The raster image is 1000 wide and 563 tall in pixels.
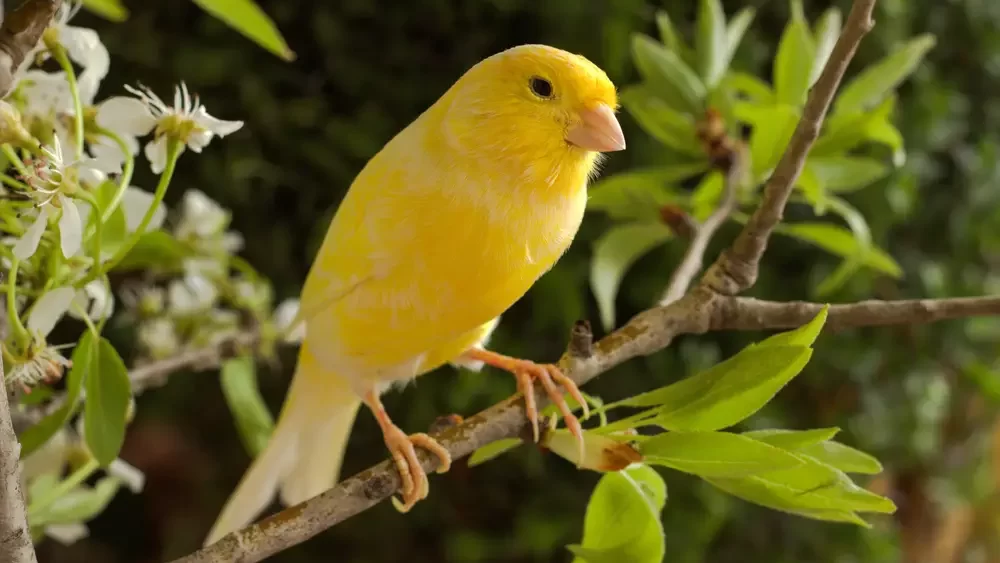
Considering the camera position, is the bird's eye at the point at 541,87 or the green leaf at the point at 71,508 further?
the green leaf at the point at 71,508

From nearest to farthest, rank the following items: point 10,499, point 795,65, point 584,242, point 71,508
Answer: point 10,499, point 71,508, point 795,65, point 584,242

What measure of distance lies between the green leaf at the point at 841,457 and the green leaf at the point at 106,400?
382 millimetres

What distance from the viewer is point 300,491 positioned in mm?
658

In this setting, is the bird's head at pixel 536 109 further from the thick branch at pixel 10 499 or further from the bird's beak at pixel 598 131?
the thick branch at pixel 10 499

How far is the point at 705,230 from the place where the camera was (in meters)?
0.62

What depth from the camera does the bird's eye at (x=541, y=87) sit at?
0.42 m

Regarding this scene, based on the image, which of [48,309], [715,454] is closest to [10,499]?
[48,309]

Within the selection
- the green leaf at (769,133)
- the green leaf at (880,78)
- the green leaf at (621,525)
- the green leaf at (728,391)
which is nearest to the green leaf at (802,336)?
the green leaf at (728,391)

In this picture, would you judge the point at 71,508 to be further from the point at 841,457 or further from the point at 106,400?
the point at 841,457

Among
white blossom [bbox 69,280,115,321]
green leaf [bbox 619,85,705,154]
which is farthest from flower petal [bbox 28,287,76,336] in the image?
green leaf [bbox 619,85,705,154]

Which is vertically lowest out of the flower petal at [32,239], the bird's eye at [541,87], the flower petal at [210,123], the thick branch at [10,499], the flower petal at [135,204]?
the thick branch at [10,499]

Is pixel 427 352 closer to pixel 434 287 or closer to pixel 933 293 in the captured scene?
pixel 434 287

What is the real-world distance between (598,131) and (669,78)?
32 cm

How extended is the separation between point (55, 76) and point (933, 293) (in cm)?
91
